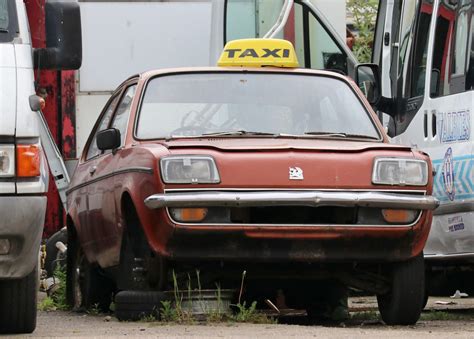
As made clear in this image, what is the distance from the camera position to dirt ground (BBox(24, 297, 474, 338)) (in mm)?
8023

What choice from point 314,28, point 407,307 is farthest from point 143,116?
point 314,28

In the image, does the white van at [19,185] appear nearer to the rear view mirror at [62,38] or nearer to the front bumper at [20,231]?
the front bumper at [20,231]

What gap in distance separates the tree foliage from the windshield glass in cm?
1498

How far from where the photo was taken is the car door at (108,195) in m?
9.56

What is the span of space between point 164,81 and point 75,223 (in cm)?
154

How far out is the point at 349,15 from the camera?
2612 cm

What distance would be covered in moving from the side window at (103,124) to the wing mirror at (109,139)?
0.83 m

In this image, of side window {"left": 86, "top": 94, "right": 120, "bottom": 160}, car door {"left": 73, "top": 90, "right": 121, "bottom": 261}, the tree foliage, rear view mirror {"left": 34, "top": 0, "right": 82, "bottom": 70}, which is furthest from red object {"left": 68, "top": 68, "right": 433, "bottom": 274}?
the tree foliage

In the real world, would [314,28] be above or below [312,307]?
above

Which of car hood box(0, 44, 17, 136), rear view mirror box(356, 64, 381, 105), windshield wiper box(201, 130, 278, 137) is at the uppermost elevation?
car hood box(0, 44, 17, 136)

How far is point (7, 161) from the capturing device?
7.78 m

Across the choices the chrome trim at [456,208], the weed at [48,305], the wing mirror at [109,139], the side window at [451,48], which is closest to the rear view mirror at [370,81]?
the side window at [451,48]

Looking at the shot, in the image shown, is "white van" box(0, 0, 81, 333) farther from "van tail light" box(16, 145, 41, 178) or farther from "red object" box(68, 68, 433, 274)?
"red object" box(68, 68, 433, 274)

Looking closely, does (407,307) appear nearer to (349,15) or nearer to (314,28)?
(314,28)
